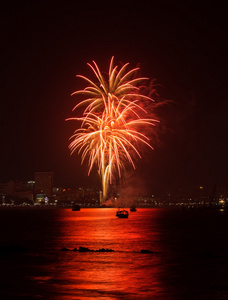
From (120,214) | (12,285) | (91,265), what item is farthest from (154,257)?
(120,214)

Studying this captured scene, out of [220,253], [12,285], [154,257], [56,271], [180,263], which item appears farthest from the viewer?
[220,253]

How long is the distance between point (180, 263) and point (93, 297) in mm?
15095

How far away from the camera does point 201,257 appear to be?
4053cm

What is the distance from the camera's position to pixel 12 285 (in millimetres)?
24656

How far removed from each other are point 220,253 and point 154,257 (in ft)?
25.8

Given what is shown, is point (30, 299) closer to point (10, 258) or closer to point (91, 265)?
point (91, 265)

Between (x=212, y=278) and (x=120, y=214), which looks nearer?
(x=212, y=278)

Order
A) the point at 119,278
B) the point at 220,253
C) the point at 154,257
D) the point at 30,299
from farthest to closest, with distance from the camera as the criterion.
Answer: the point at 220,253 < the point at 154,257 < the point at 119,278 < the point at 30,299

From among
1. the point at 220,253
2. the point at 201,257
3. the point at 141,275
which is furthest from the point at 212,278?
the point at 220,253

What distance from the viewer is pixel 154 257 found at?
3941cm

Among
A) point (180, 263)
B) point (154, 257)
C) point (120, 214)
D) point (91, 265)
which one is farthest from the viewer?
point (120, 214)

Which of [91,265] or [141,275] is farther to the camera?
[91,265]

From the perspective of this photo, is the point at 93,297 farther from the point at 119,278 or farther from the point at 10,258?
the point at 10,258

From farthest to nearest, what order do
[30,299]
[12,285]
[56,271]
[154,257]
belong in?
[154,257] → [56,271] → [12,285] → [30,299]
